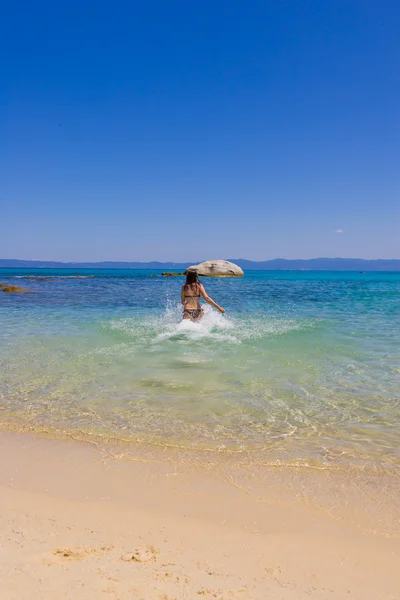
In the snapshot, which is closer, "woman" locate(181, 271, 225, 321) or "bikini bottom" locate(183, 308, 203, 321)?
"woman" locate(181, 271, 225, 321)

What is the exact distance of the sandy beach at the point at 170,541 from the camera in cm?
279

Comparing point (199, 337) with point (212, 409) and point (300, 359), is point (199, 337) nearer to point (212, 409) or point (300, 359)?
point (300, 359)

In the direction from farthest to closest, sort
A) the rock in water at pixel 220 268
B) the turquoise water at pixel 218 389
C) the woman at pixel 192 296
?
the rock in water at pixel 220 268
the woman at pixel 192 296
the turquoise water at pixel 218 389

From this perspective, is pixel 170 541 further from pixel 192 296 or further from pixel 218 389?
pixel 192 296

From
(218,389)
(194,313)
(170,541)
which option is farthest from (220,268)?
(170,541)

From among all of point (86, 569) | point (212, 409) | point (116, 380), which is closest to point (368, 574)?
point (86, 569)

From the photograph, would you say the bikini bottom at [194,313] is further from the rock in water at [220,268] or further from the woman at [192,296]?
the rock in water at [220,268]

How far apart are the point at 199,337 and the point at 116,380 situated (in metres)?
5.51

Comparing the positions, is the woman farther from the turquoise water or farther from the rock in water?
the rock in water

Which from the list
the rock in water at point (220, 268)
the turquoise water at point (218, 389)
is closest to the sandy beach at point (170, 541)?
the turquoise water at point (218, 389)

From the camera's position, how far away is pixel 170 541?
336cm

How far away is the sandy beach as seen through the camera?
2789mm

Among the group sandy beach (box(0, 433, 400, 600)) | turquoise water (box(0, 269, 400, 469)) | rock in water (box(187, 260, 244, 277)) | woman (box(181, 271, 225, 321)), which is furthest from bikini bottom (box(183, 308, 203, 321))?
rock in water (box(187, 260, 244, 277))

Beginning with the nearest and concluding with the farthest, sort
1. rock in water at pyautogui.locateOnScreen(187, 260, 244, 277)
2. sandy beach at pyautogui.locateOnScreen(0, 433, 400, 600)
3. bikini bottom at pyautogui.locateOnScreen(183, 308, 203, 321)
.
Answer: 1. sandy beach at pyautogui.locateOnScreen(0, 433, 400, 600)
2. bikini bottom at pyautogui.locateOnScreen(183, 308, 203, 321)
3. rock in water at pyautogui.locateOnScreen(187, 260, 244, 277)
